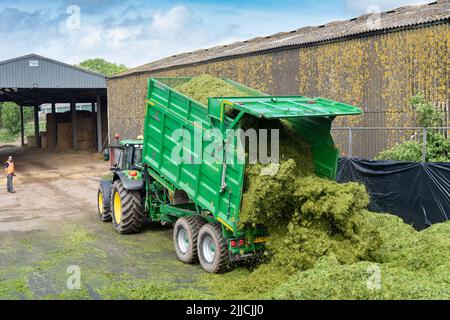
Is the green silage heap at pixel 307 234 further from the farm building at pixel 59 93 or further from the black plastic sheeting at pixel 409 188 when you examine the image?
the farm building at pixel 59 93

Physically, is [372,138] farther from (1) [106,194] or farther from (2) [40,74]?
(2) [40,74]

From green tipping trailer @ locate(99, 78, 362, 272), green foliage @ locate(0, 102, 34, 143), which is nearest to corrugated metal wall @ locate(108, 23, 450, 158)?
green tipping trailer @ locate(99, 78, 362, 272)

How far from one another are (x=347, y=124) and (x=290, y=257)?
9515 mm

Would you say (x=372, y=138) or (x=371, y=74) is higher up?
(x=371, y=74)

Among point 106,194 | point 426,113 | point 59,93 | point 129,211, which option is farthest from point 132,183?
point 59,93

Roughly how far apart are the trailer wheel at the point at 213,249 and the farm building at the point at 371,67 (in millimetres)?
8003

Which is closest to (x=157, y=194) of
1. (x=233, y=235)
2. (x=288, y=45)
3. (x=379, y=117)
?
(x=233, y=235)

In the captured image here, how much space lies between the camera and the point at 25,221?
46.8 ft

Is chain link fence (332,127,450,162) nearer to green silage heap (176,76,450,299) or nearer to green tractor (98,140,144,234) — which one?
green tractor (98,140,144,234)

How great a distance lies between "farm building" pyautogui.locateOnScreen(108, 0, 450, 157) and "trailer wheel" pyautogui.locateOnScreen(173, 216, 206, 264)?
25.7 feet

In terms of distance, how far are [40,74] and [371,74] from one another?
21.3m

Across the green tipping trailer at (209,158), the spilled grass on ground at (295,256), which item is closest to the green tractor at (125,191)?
the green tipping trailer at (209,158)

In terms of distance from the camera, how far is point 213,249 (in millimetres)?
8906
